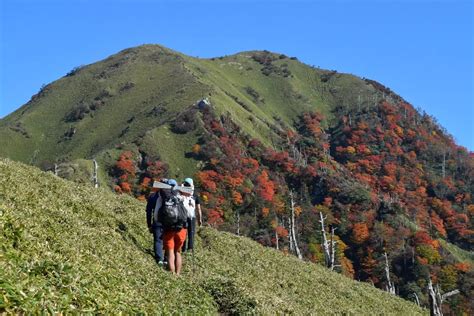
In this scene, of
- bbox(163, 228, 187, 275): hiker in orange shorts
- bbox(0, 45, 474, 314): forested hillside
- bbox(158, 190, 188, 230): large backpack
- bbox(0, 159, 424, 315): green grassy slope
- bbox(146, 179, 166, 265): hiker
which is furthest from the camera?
bbox(0, 45, 474, 314): forested hillside

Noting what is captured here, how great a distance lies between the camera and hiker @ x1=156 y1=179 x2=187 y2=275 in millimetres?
14914

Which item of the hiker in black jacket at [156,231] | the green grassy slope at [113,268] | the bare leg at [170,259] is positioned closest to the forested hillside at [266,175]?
the green grassy slope at [113,268]

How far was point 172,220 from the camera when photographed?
48.9 ft

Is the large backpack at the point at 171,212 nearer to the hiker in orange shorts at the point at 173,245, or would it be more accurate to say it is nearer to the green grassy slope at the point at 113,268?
the hiker in orange shorts at the point at 173,245

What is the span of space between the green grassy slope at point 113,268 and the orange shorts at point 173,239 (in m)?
0.73

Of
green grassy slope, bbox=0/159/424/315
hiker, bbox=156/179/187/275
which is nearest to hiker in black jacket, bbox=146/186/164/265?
hiker, bbox=156/179/187/275

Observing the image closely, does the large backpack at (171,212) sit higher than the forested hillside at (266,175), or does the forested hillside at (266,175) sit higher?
the forested hillside at (266,175)

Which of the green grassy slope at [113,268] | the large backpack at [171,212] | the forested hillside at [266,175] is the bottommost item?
the green grassy slope at [113,268]

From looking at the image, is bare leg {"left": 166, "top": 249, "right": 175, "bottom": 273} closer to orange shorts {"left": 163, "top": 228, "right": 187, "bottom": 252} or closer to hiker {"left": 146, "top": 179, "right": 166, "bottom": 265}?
orange shorts {"left": 163, "top": 228, "right": 187, "bottom": 252}

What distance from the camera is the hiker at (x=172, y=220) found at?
1491cm

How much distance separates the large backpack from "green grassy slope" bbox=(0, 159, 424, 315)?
4.04 ft

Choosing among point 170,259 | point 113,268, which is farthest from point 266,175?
A: point 113,268

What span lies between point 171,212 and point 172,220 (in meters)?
0.23

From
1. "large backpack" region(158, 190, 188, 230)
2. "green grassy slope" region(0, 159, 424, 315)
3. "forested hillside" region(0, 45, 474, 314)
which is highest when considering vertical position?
"forested hillside" region(0, 45, 474, 314)
